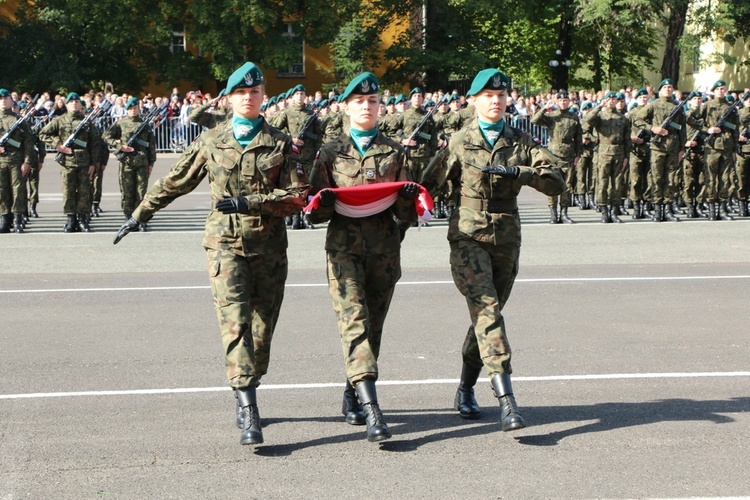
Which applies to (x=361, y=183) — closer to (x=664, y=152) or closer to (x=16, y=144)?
(x=16, y=144)

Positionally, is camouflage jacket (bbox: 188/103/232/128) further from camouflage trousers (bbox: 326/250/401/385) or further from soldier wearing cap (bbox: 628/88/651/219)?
camouflage trousers (bbox: 326/250/401/385)

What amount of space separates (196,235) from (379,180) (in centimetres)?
1105

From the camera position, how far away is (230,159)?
6.37 metres

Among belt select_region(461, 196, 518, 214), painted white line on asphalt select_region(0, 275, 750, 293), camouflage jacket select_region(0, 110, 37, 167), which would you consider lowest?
painted white line on asphalt select_region(0, 275, 750, 293)

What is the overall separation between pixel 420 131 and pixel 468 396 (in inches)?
510

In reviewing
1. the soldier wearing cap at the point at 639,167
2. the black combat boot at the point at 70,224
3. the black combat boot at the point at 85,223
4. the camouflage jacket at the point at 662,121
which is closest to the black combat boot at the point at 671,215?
the soldier wearing cap at the point at 639,167

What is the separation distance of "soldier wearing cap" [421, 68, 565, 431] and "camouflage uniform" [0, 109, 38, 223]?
474 inches

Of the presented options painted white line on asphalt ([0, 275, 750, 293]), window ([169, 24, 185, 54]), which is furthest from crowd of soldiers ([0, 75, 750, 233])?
window ([169, 24, 185, 54])

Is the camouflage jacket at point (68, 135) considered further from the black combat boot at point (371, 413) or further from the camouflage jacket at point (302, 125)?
the black combat boot at point (371, 413)

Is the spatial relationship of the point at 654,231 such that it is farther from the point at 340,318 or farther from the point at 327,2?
the point at 327,2

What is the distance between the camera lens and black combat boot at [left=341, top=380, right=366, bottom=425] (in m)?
6.72

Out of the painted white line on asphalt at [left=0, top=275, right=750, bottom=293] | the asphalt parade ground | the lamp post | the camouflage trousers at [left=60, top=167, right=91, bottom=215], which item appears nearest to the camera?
the asphalt parade ground

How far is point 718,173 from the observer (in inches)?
754

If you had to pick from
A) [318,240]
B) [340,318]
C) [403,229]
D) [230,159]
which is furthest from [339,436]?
[318,240]
